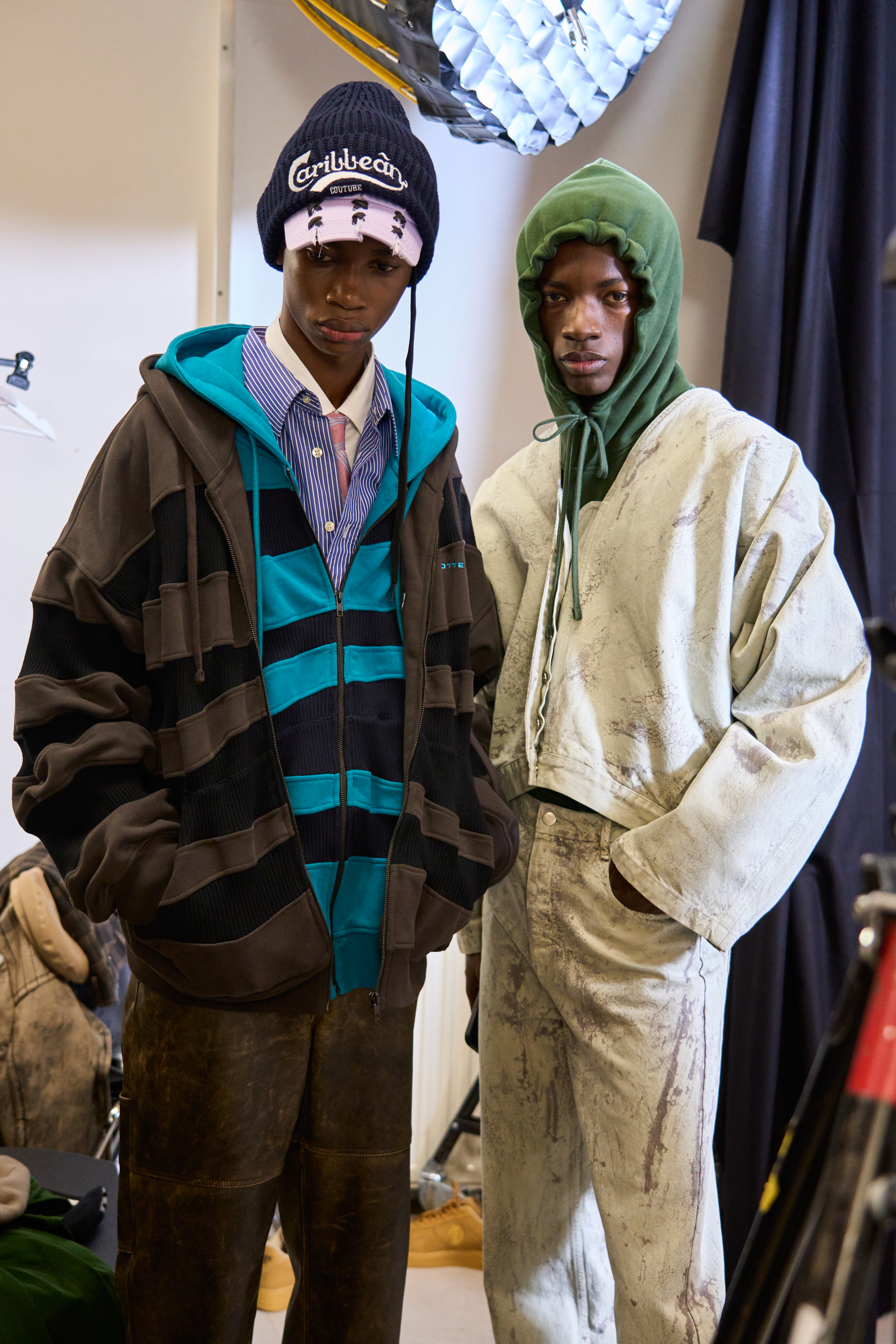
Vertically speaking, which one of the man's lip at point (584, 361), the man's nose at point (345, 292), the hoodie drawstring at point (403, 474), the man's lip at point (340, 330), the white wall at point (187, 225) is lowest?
the hoodie drawstring at point (403, 474)

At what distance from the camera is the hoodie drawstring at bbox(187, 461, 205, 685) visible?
1055mm

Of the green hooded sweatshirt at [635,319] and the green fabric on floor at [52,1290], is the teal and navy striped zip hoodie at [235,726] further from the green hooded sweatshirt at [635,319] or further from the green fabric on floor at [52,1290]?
the green fabric on floor at [52,1290]

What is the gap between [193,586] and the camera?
1.06 metres

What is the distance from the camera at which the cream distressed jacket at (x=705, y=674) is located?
115cm

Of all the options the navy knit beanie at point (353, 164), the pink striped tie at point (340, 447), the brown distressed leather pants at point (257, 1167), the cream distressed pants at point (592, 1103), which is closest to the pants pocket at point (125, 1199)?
the brown distressed leather pants at point (257, 1167)

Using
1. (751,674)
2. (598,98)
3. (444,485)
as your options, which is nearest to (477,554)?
(444,485)

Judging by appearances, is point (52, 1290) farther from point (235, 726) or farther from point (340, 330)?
point (340, 330)

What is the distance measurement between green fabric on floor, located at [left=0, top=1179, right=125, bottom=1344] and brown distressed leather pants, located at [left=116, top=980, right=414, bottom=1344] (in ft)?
0.66

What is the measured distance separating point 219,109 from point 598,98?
0.76 m

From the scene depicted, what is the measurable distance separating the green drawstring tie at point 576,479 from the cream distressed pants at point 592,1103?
259mm

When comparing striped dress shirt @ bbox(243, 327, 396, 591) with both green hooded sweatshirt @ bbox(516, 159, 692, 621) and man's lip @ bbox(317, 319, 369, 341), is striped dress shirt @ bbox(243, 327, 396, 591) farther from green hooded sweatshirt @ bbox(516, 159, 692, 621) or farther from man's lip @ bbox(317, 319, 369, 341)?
green hooded sweatshirt @ bbox(516, 159, 692, 621)

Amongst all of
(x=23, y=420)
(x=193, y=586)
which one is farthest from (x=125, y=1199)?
(x=23, y=420)

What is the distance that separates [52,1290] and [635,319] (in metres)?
1.35

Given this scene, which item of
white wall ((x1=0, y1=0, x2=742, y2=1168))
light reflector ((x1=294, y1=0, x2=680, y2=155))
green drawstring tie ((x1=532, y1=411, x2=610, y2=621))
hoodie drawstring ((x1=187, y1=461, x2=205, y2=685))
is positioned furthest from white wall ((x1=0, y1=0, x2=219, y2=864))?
hoodie drawstring ((x1=187, y1=461, x2=205, y2=685))
